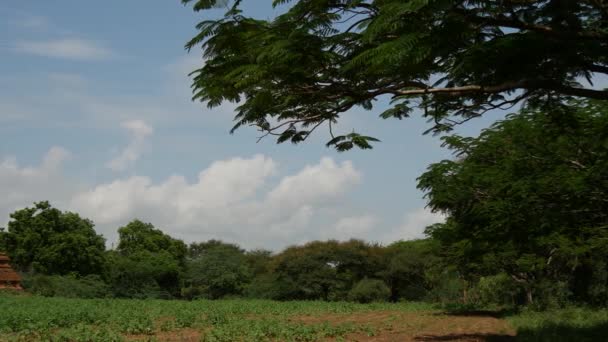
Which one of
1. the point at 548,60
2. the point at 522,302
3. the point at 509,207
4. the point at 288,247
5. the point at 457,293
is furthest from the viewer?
the point at 288,247

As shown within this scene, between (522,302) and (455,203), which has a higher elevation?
(455,203)

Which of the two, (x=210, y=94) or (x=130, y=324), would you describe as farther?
(x=130, y=324)

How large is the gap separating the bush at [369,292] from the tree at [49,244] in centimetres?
2260

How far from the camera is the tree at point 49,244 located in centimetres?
4956

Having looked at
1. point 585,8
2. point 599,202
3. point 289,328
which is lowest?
point 289,328

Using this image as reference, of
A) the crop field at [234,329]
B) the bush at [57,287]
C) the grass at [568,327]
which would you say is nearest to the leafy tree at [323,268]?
the bush at [57,287]

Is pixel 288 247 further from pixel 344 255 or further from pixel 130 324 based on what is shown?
pixel 130 324

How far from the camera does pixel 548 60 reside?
5789mm

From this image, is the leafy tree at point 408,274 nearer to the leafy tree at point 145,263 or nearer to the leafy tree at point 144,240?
the leafy tree at point 145,263

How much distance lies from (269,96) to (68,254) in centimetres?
4827

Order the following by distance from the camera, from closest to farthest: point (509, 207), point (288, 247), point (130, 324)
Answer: point (509, 207)
point (130, 324)
point (288, 247)

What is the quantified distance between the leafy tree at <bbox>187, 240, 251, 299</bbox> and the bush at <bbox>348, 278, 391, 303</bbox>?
997cm

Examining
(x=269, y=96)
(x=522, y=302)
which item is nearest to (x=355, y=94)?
(x=269, y=96)

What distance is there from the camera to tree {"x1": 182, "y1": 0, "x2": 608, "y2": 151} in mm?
4980
